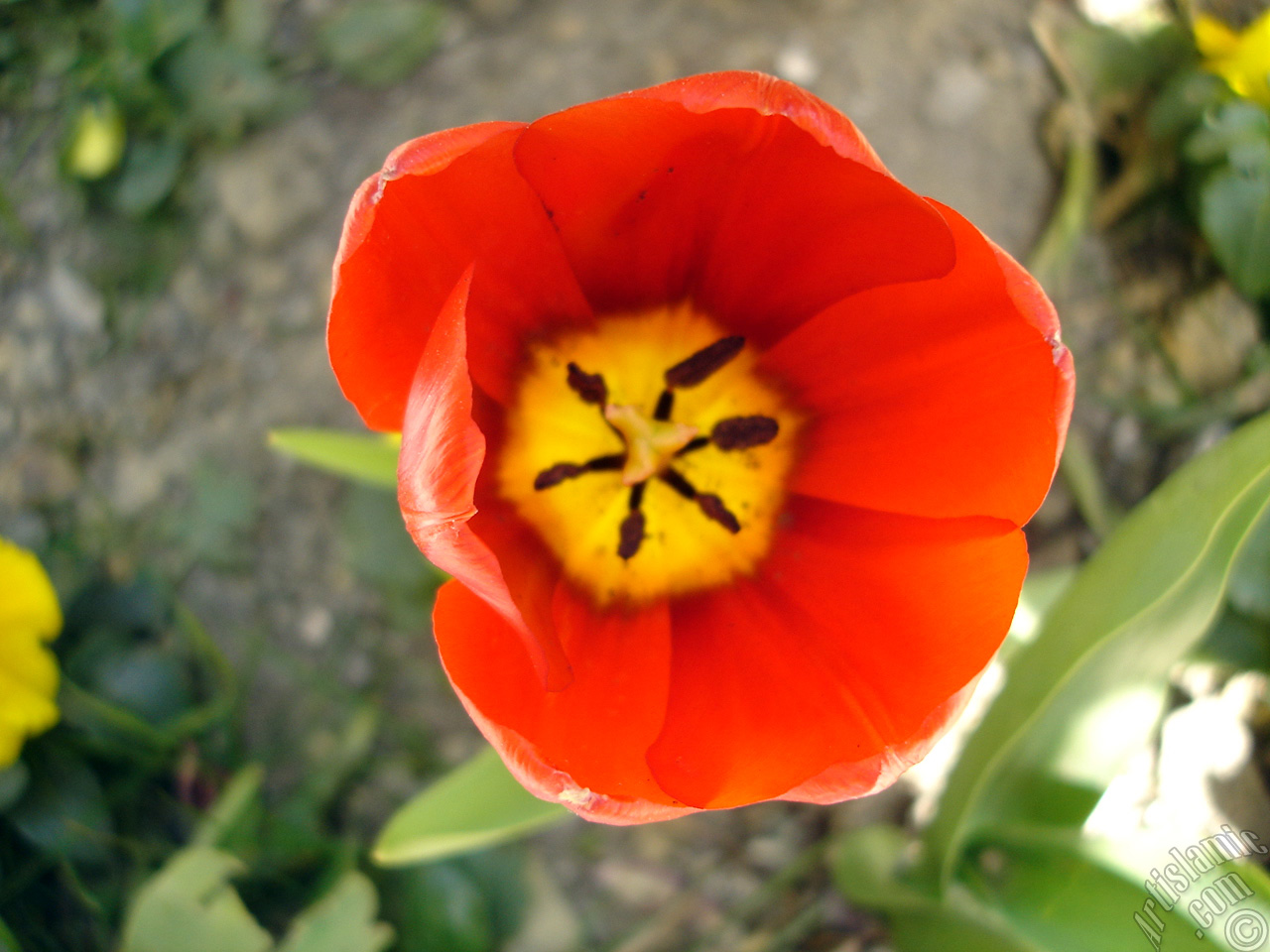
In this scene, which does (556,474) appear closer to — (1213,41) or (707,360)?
(707,360)

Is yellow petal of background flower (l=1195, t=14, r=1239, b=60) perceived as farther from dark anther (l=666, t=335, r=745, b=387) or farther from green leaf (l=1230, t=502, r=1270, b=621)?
dark anther (l=666, t=335, r=745, b=387)

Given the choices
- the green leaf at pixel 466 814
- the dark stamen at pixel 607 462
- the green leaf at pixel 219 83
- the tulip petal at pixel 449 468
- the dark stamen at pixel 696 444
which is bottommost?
the green leaf at pixel 466 814

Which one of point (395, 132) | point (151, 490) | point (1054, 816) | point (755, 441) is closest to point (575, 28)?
point (395, 132)

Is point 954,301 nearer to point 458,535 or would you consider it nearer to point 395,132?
point 458,535

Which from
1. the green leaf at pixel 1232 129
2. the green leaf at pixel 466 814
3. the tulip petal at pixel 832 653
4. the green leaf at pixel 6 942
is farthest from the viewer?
the green leaf at pixel 1232 129

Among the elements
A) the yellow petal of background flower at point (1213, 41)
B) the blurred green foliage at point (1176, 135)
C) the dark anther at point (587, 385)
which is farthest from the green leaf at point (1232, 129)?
the dark anther at point (587, 385)

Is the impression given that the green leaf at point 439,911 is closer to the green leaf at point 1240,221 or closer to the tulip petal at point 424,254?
the tulip petal at point 424,254
